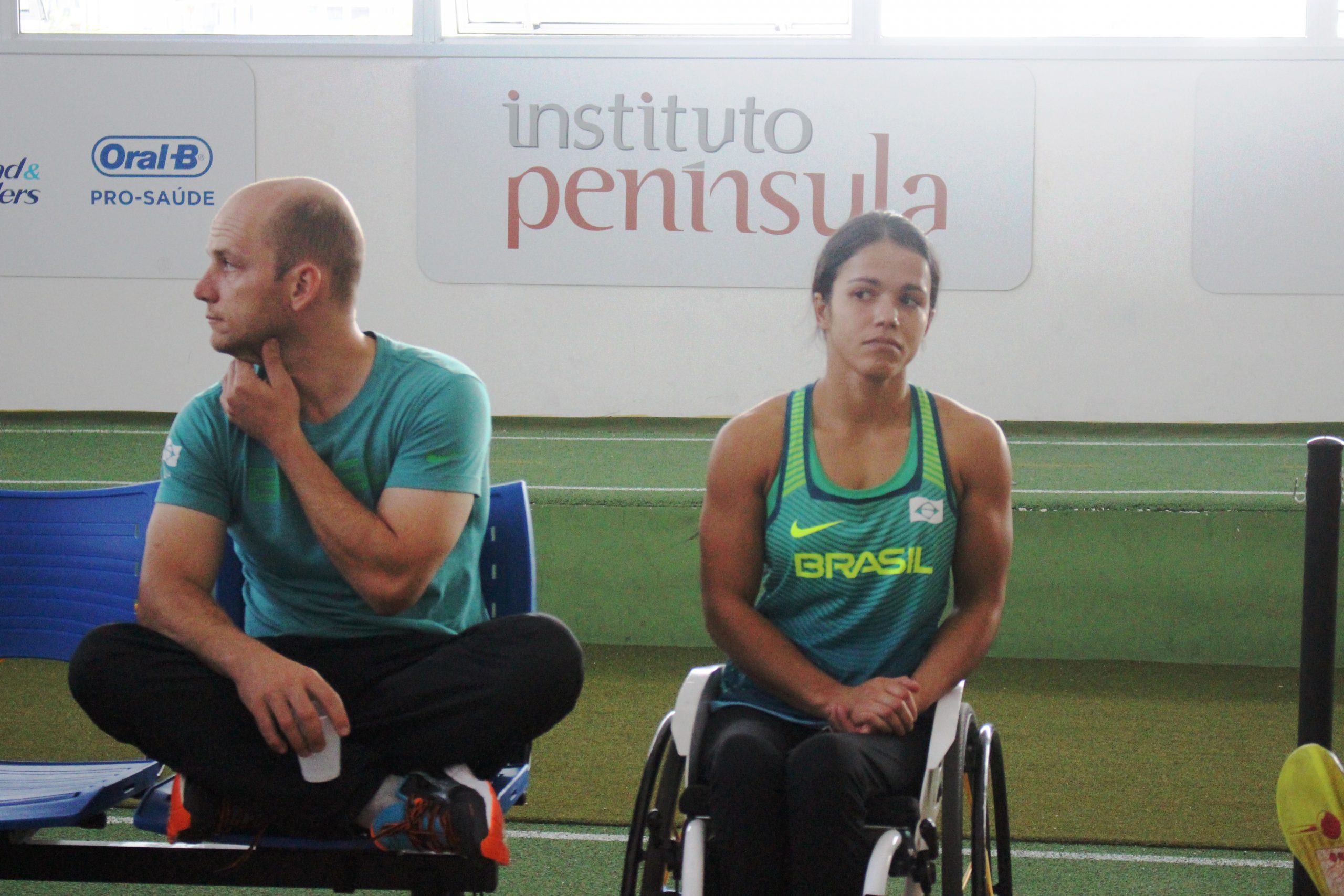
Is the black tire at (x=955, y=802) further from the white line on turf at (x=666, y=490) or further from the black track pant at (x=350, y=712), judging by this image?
the white line on turf at (x=666, y=490)

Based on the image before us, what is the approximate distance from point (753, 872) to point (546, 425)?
537cm

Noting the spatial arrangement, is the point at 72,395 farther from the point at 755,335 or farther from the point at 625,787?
the point at 625,787

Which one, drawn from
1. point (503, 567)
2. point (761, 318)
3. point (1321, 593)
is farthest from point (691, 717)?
point (761, 318)

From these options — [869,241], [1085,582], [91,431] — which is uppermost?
[869,241]

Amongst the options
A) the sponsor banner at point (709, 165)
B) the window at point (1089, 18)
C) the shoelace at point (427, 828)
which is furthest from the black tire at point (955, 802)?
the window at point (1089, 18)

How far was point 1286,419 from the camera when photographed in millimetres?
6496

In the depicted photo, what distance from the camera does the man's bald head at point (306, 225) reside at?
1433 mm

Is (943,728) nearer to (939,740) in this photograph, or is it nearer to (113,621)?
(939,740)

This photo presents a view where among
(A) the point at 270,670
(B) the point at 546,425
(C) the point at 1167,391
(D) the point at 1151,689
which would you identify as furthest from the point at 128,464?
(C) the point at 1167,391

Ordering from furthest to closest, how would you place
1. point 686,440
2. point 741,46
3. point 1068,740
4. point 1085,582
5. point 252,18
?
point 252,18, point 741,46, point 686,440, point 1085,582, point 1068,740

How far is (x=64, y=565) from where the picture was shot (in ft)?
5.75

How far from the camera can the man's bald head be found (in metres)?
1.43

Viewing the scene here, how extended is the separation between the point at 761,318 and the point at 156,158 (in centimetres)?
317

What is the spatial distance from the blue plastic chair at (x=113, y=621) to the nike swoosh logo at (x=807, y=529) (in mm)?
344
